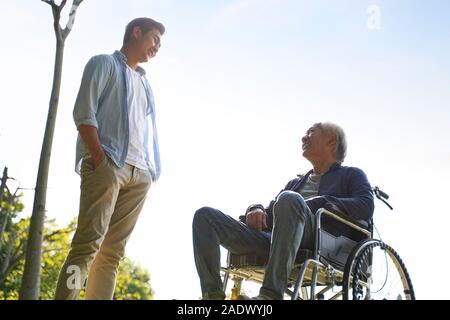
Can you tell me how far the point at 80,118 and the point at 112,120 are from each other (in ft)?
0.70

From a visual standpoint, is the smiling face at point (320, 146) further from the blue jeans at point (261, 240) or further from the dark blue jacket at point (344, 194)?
the blue jeans at point (261, 240)

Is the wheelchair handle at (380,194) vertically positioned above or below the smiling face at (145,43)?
below

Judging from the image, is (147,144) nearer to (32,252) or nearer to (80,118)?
(80,118)

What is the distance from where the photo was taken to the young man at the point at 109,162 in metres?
2.82

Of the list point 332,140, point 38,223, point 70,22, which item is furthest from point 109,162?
point 70,22

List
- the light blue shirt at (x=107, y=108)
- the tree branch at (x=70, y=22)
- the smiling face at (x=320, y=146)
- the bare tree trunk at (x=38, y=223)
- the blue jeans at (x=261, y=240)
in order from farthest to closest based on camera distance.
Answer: the tree branch at (x=70, y=22) → the bare tree trunk at (x=38, y=223) → the smiling face at (x=320, y=146) → the light blue shirt at (x=107, y=108) → the blue jeans at (x=261, y=240)

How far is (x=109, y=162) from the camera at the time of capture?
293 cm

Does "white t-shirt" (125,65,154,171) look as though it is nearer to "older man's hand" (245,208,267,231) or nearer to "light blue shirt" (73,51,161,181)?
"light blue shirt" (73,51,161,181)

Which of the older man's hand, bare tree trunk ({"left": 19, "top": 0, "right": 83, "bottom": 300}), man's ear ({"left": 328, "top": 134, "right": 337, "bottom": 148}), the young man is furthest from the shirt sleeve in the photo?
bare tree trunk ({"left": 19, "top": 0, "right": 83, "bottom": 300})

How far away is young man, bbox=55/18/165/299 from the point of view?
2.82 meters

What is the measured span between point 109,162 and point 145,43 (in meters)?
0.85

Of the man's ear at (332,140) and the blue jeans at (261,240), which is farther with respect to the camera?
the man's ear at (332,140)

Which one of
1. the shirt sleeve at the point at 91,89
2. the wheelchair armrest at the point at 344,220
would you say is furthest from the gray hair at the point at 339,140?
the shirt sleeve at the point at 91,89

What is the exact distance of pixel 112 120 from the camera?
10.1ft
